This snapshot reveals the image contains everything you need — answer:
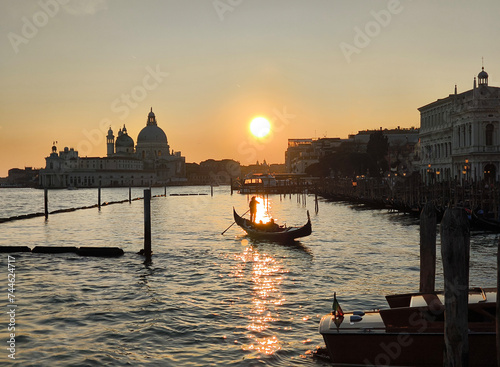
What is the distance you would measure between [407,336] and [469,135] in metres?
53.1

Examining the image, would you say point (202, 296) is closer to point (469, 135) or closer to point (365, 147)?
point (469, 135)

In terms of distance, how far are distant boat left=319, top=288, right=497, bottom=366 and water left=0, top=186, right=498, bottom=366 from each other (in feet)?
3.95

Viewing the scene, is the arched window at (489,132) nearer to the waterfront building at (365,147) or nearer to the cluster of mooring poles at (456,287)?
the waterfront building at (365,147)

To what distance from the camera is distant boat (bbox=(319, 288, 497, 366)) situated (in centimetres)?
838

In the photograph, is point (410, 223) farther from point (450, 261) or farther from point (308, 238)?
Result: point (450, 261)

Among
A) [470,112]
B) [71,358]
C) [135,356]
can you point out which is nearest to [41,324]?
[71,358]

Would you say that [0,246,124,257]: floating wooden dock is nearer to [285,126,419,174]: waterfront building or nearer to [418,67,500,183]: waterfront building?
[418,67,500,183]: waterfront building

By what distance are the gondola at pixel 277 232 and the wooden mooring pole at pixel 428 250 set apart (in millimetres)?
11875

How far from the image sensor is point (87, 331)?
39.1ft

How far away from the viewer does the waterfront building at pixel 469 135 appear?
55.1 m

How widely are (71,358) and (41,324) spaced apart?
8.50 feet

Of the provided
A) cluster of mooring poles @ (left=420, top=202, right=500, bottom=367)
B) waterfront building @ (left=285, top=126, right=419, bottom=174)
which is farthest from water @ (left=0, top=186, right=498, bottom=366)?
waterfront building @ (left=285, top=126, right=419, bottom=174)

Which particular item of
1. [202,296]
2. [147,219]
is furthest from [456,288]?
[147,219]

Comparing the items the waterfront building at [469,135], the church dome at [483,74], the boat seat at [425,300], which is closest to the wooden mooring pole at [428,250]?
the boat seat at [425,300]
